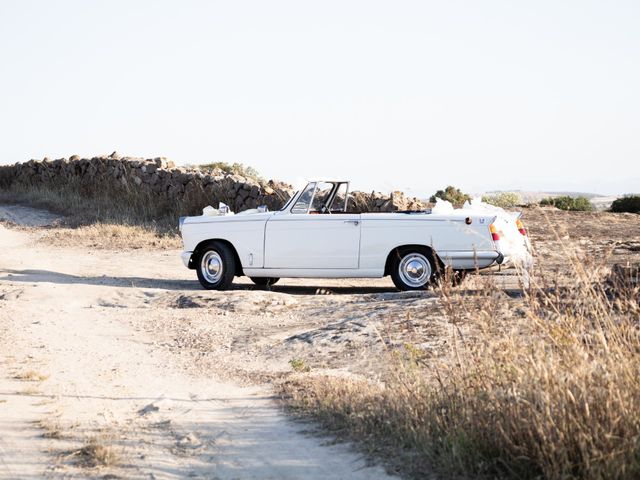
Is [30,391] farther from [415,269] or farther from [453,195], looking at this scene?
[453,195]

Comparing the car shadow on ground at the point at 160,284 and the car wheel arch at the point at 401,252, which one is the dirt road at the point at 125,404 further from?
the car wheel arch at the point at 401,252

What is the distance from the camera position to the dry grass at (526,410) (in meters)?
5.20

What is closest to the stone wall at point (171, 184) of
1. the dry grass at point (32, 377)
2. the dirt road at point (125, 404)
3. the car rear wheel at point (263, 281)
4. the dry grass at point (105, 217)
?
the dry grass at point (105, 217)

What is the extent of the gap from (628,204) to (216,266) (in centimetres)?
2000

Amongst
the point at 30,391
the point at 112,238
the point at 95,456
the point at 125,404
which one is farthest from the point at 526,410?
the point at 112,238

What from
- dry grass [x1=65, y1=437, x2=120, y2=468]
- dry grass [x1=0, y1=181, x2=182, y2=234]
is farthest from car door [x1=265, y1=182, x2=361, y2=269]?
dry grass [x1=0, y1=181, x2=182, y2=234]

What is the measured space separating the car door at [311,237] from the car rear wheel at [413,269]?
0.58 m

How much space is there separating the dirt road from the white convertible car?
3.89 ft

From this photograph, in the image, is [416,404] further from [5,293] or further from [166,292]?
[5,293]

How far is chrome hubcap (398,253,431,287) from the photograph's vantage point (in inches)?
543

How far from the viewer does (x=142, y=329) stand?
11.5 meters

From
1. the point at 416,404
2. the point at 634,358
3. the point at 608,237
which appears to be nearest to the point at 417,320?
the point at 416,404

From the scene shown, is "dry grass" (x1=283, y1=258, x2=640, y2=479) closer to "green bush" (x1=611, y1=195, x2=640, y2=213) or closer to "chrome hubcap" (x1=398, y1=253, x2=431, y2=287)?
"chrome hubcap" (x1=398, y1=253, x2=431, y2=287)

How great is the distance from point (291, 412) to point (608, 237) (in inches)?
579
